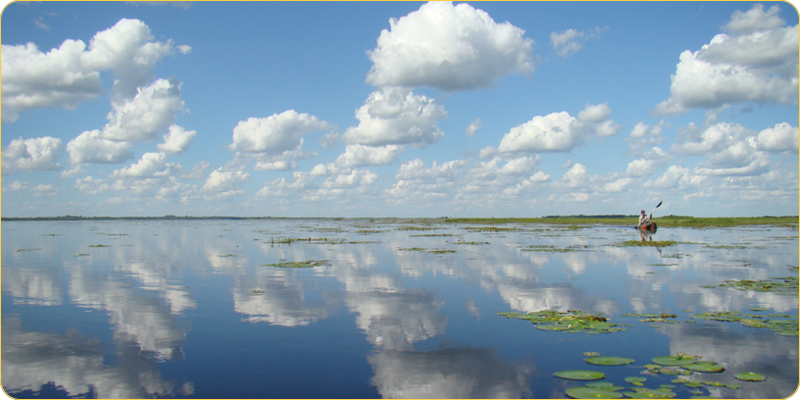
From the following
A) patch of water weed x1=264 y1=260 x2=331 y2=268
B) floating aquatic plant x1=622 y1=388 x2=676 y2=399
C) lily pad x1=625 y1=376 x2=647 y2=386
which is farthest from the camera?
patch of water weed x1=264 y1=260 x2=331 y2=268

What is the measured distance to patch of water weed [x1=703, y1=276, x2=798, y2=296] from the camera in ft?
70.6

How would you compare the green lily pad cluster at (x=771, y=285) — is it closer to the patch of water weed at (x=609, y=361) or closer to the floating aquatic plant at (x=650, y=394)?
the patch of water weed at (x=609, y=361)

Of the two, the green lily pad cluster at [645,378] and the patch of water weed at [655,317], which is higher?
the patch of water weed at [655,317]

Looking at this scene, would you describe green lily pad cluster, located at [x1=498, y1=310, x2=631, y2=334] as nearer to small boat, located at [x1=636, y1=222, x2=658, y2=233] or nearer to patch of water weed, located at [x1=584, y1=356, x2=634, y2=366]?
patch of water weed, located at [x1=584, y1=356, x2=634, y2=366]

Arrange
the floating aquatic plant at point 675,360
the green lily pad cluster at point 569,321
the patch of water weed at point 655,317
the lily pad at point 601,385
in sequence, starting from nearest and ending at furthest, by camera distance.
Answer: the lily pad at point 601,385
the floating aquatic plant at point 675,360
the green lily pad cluster at point 569,321
the patch of water weed at point 655,317

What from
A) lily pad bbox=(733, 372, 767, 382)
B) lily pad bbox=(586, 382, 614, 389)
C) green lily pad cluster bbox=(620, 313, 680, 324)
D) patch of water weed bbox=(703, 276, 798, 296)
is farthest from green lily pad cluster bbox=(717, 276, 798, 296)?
lily pad bbox=(586, 382, 614, 389)

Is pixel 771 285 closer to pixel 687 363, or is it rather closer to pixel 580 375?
pixel 687 363

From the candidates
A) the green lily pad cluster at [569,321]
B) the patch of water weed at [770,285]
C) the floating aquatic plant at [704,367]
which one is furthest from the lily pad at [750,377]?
the patch of water weed at [770,285]

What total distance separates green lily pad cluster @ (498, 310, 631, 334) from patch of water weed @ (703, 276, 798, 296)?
35.1 ft

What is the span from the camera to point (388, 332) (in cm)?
1496

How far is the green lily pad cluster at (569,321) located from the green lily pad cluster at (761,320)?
3750mm

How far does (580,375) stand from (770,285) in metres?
17.8

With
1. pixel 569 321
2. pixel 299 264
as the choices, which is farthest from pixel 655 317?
pixel 299 264

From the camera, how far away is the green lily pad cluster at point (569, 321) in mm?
15031
